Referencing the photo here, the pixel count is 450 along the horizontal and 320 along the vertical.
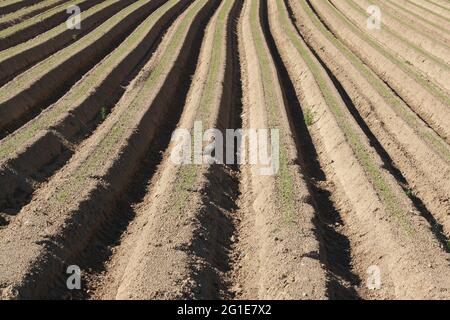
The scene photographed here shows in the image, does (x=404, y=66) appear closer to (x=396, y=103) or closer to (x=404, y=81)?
(x=404, y=81)

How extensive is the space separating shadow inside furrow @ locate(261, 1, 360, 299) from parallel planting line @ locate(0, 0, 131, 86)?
11.1 metres

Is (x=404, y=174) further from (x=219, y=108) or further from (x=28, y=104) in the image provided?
(x=28, y=104)

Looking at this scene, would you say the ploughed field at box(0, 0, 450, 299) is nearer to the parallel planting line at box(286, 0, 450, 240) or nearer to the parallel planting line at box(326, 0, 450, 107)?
the parallel planting line at box(286, 0, 450, 240)

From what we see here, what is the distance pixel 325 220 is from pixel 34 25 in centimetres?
1989

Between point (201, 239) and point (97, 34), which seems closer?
point (201, 239)

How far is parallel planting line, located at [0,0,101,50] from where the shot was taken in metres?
21.3

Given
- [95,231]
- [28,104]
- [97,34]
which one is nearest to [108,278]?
[95,231]

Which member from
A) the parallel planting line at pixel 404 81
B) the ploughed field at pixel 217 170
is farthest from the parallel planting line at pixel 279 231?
the parallel planting line at pixel 404 81

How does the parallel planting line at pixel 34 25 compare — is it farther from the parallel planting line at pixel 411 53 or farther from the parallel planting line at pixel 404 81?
the parallel planting line at pixel 411 53

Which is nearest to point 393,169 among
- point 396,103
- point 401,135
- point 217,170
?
point 401,135

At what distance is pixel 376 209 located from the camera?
10.6 meters

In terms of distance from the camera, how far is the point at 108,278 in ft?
28.4

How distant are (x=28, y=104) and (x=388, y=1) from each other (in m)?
30.8

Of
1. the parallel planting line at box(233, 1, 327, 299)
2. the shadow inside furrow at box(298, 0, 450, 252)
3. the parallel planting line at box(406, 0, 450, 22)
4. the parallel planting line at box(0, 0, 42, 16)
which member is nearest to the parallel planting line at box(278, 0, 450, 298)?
the shadow inside furrow at box(298, 0, 450, 252)
